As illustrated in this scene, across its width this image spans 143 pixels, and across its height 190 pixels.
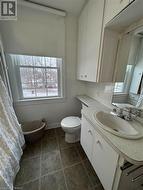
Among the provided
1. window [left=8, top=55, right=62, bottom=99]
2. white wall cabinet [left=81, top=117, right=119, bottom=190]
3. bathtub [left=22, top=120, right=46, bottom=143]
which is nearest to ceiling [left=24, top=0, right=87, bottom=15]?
window [left=8, top=55, right=62, bottom=99]

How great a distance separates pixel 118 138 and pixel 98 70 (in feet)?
2.81

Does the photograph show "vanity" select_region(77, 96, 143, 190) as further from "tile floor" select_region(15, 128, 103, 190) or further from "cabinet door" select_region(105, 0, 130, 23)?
"cabinet door" select_region(105, 0, 130, 23)

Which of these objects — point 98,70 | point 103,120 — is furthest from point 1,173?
point 98,70

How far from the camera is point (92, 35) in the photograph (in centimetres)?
130

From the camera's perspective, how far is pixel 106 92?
1532 millimetres

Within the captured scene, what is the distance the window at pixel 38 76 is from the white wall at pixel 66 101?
18 cm

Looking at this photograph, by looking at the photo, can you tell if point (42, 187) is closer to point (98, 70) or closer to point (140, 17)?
point (98, 70)

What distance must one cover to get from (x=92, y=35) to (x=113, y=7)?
16.3 inches

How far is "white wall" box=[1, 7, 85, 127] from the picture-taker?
175cm

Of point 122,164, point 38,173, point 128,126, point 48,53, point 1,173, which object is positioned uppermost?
point 48,53

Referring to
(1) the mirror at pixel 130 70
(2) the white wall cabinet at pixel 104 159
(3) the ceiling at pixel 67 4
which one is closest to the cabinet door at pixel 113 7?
(1) the mirror at pixel 130 70

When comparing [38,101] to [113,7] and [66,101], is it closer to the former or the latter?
[66,101]

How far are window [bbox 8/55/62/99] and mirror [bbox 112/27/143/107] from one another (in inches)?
47.3

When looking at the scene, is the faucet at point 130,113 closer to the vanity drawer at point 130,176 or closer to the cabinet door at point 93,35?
the vanity drawer at point 130,176
